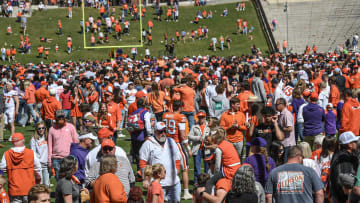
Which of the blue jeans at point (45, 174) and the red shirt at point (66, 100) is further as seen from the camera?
the red shirt at point (66, 100)

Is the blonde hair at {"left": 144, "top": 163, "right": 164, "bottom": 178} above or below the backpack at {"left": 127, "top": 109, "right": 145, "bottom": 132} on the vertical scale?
below

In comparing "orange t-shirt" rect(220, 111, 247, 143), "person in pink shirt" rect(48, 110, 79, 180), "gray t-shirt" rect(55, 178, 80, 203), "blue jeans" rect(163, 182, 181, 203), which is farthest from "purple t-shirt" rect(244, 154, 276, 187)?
"person in pink shirt" rect(48, 110, 79, 180)

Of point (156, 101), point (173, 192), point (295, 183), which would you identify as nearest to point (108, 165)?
point (173, 192)

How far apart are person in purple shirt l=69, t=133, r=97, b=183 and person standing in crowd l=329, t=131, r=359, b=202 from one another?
3464 millimetres

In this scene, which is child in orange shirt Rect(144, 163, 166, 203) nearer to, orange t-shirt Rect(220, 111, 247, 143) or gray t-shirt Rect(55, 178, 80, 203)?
gray t-shirt Rect(55, 178, 80, 203)

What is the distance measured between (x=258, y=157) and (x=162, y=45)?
3646 cm

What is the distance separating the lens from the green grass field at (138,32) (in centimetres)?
4166

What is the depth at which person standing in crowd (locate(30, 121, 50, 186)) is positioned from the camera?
9.63 metres

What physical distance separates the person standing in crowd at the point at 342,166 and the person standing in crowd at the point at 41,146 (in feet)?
16.3

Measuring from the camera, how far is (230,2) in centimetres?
5106

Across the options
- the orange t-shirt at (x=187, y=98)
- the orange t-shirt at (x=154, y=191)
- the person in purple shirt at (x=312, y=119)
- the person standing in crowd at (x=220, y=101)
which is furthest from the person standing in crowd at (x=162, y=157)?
the orange t-shirt at (x=187, y=98)

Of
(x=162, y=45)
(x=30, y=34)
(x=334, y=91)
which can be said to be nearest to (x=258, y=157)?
(x=334, y=91)

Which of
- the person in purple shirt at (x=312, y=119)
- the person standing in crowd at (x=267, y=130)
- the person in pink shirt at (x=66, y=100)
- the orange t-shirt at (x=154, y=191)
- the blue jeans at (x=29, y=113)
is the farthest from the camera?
the blue jeans at (x=29, y=113)

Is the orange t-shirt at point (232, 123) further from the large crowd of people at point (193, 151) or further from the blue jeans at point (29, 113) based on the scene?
the blue jeans at point (29, 113)
